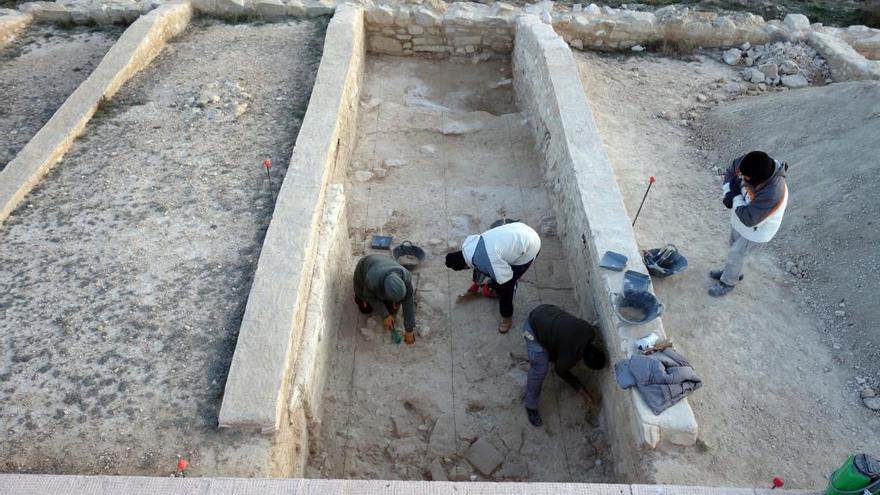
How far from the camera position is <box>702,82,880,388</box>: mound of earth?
5.11m

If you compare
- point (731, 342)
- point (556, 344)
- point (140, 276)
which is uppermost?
point (140, 276)

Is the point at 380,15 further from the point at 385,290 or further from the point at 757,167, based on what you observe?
the point at 757,167

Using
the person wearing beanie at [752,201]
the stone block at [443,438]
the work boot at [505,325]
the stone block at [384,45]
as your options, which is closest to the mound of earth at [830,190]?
the person wearing beanie at [752,201]

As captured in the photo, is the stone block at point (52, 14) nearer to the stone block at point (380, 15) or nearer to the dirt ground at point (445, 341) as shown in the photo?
the stone block at point (380, 15)

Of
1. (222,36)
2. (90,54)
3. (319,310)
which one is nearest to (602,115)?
(319,310)

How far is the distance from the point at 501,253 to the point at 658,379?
5.37ft

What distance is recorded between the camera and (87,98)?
6.67m

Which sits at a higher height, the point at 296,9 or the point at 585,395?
the point at 296,9

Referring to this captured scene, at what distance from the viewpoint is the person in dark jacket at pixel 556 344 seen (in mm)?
4664

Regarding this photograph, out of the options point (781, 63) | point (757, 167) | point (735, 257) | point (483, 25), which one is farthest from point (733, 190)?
point (483, 25)

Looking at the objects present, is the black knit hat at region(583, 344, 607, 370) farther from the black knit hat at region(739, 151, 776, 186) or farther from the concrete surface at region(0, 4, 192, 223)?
the concrete surface at region(0, 4, 192, 223)

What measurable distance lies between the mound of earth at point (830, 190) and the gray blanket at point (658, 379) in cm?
159

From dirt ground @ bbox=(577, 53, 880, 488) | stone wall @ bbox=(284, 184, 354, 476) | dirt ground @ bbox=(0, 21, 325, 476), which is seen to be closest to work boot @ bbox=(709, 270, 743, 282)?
dirt ground @ bbox=(577, 53, 880, 488)

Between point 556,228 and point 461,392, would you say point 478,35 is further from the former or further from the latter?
point 461,392
